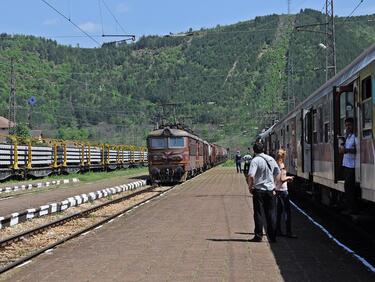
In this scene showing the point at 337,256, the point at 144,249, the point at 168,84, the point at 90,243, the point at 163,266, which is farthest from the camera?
the point at 168,84

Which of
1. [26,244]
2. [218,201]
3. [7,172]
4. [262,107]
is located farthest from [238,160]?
[262,107]

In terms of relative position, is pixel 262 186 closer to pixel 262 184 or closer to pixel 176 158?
pixel 262 184

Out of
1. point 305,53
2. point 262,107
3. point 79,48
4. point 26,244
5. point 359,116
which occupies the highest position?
point 79,48

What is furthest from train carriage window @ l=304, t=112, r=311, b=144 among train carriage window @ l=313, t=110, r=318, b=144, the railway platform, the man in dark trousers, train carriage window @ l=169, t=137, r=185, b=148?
train carriage window @ l=169, t=137, r=185, b=148

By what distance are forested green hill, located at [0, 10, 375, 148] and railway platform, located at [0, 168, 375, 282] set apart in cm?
6830

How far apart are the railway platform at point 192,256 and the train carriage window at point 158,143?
19785mm

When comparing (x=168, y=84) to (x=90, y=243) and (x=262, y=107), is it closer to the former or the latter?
(x=262, y=107)

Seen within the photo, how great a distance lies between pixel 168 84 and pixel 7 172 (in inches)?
4555

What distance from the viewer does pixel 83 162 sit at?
49.5 meters

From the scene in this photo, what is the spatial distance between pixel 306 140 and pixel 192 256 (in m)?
7.13

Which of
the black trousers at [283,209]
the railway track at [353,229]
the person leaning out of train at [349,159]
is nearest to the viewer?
the person leaning out of train at [349,159]

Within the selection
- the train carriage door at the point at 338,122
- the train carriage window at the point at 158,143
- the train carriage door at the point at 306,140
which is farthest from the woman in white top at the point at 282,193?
the train carriage window at the point at 158,143

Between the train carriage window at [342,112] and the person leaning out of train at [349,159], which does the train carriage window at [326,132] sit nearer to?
the train carriage window at [342,112]

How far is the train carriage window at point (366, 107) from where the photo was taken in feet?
28.2
